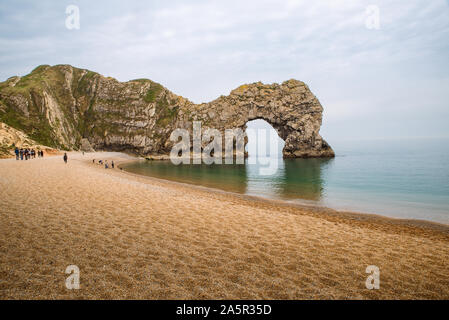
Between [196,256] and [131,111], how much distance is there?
11095 cm

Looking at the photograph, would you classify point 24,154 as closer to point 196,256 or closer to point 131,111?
point 196,256

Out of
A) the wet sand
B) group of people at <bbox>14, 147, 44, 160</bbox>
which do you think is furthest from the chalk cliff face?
the wet sand

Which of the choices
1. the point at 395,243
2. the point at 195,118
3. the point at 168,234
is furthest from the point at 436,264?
the point at 195,118

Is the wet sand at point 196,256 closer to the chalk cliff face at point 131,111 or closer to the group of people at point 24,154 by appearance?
the group of people at point 24,154

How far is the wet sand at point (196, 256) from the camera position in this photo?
4.53 m

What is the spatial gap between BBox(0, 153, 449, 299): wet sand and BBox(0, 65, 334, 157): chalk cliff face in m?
81.1

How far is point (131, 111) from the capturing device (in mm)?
104125

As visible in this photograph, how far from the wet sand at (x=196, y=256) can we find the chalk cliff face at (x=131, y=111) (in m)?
81.1

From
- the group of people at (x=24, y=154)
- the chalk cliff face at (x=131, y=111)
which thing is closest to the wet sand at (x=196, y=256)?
the group of people at (x=24, y=154)

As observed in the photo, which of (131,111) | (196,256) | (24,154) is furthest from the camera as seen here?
(131,111)

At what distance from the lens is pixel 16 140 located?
51656mm

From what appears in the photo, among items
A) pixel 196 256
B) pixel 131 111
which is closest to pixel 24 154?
pixel 196 256

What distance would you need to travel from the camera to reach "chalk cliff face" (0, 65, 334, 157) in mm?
81250
